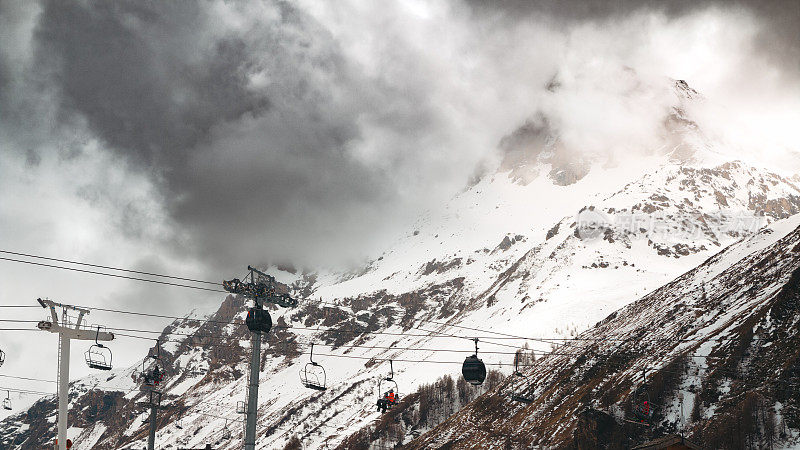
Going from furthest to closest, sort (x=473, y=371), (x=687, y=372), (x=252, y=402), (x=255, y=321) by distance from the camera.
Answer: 1. (x=687, y=372)
2. (x=473, y=371)
3. (x=255, y=321)
4. (x=252, y=402)

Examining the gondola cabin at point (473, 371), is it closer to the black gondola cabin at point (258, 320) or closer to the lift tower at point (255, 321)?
the lift tower at point (255, 321)

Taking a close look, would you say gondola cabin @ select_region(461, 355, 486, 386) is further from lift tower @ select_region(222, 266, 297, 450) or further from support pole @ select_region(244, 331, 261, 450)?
support pole @ select_region(244, 331, 261, 450)

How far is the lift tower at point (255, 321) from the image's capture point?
45188 mm

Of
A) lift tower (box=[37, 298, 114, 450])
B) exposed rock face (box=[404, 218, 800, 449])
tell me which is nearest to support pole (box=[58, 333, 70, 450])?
lift tower (box=[37, 298, 114, 450])

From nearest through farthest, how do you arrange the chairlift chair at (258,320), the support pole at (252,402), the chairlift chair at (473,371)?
the support pole at (252,402) → the chairlift chair at (258,320) → the chairlift chair at (473,371)

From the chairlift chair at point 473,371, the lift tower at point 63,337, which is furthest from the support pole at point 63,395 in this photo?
the chairlift chair at point 473,371

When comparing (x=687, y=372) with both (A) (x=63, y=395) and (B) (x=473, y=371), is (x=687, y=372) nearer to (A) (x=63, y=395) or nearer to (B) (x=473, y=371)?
(B) (x=473, y=371)

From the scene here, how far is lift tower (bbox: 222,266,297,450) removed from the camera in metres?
45.2

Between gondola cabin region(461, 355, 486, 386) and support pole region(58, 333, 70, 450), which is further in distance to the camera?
gondola cabin region(461, 355, 486, 386)

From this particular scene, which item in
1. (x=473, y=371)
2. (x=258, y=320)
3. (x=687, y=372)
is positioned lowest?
(x=473, y=371)

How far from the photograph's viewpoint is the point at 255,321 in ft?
158

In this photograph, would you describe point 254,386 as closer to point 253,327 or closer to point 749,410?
point 253,327

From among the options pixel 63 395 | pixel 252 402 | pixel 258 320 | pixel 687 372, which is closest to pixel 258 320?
pixel 258 320

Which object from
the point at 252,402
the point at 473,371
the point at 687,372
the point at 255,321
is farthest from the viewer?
the point at 687,372
